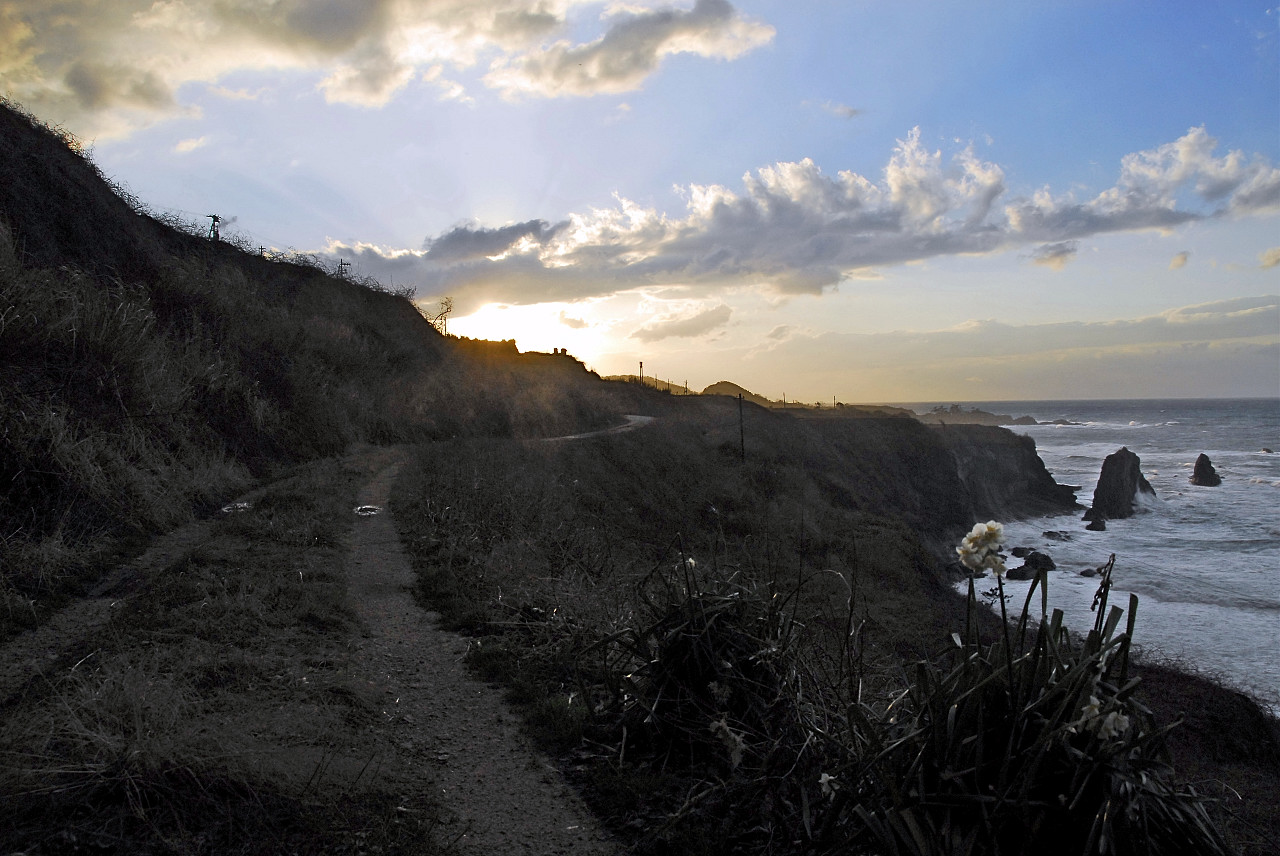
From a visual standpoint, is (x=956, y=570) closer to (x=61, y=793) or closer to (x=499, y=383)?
(x=499, y=383)

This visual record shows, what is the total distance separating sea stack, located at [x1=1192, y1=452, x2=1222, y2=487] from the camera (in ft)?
172

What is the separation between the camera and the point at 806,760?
13.8ft

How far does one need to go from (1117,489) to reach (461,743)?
4830cm

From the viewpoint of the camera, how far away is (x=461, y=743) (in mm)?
4969

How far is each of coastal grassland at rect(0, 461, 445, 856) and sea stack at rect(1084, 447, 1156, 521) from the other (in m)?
45.6

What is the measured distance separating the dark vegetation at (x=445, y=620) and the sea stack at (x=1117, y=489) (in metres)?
28.5

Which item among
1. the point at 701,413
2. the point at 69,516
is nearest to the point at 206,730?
the point at 69,516

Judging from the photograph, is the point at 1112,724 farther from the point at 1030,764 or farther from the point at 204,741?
the point at 204,741

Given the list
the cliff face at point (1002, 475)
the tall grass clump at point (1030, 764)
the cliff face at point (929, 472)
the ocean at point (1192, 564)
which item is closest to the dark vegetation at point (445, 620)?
the tall grass clump at point (1030, 764)

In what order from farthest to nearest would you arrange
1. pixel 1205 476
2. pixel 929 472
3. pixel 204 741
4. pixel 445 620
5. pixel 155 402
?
1. pixel 1205 476
2. pixel 929 472
3. pixel 155 402
4. pixel 445 620
5. pixel 204 741

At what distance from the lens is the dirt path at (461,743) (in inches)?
157

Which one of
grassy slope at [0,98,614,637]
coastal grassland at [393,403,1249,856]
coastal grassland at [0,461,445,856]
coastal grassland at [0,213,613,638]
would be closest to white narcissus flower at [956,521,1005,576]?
coastal grassland at [393,403,1249,856]

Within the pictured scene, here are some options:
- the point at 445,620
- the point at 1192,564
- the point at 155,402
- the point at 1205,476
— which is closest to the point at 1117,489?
the point at 1192,564

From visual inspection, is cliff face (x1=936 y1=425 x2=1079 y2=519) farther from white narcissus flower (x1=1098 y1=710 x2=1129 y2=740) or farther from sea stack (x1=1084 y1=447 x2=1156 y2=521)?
white narcissus flower (x1=1098 y1=710 x2=1129 y2=740)
